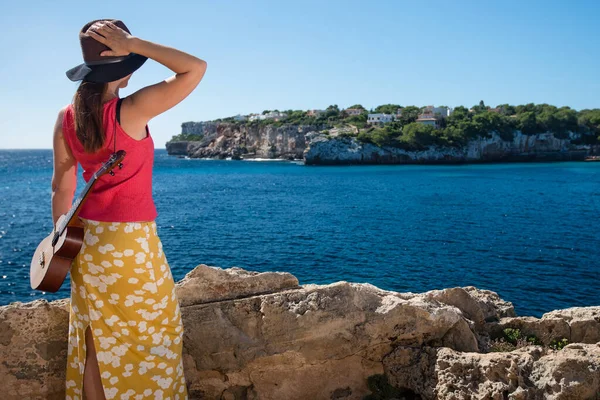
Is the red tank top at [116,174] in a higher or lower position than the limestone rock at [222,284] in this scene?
higher

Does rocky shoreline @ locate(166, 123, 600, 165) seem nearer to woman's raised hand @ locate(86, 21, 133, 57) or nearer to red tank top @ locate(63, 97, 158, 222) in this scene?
red tank top @ locate(63, 97, 158, 222)

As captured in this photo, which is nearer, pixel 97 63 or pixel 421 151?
pixel 97 63

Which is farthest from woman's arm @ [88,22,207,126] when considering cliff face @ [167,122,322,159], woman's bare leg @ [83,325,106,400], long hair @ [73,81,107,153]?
cliff face @ [167,122,322,159]

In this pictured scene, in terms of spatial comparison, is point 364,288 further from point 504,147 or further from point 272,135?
point 272,135

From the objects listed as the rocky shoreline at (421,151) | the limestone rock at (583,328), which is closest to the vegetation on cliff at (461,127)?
the rocky shoreline at (421,151)

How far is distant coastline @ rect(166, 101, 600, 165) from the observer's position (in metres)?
95.2

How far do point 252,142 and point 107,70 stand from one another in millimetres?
122229

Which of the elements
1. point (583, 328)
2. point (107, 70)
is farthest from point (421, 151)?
point (107, 70)

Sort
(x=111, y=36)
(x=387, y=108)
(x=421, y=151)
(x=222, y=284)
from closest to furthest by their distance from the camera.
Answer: (x=111, y=36), (x=222, y=284), (x=421, y=151), (x=387, y=108)

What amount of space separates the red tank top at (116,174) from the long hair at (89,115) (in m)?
0.04

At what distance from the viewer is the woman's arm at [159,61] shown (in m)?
2.72

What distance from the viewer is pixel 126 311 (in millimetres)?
2980

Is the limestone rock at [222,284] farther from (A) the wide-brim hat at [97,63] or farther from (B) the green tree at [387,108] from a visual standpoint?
(B) the green tree at [387,108]

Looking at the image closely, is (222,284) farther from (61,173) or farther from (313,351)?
(61,173)
